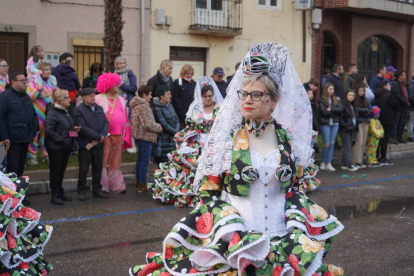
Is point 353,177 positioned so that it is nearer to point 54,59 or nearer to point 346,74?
point 346,74

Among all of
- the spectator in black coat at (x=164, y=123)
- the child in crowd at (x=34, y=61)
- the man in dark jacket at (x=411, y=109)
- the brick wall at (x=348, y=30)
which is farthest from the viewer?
the brick wall at (x=348, y=30)

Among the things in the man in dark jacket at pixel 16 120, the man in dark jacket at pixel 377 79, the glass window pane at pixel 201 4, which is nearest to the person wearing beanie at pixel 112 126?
the man in dark jacket at pixel 16 120

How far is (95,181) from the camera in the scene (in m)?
9.99

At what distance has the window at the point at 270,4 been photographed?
21148 millimetres

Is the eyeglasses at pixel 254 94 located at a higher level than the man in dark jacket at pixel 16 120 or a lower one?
higher

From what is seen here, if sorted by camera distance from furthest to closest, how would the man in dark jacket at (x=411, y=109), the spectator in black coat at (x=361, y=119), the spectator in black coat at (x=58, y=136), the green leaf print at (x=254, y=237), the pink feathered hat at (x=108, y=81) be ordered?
the man in dark jacket at (x=411, y=109)
the spectator in black coat at (x=361, y=119)
the pink feathered hat at (x=108, y=81)
the spectator in black coat at (x=58, y=136)
the green leaf print at (x=254, y=237)

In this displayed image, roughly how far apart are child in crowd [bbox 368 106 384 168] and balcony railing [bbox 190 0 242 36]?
22.8ft

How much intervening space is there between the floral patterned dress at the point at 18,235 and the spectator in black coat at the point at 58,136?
3675 millimetres

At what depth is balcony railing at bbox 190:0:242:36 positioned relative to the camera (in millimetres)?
19203

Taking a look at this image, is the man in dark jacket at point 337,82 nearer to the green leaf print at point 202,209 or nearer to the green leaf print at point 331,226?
the green leaf print at point 331,226

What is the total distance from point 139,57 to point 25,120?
30.6 ft

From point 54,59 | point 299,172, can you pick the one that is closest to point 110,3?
point 54,59

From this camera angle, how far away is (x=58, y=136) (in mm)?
9227

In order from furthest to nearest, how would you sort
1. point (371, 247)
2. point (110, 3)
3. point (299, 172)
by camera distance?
point (110, 3) → point (371, 247) → point (299, 172)
